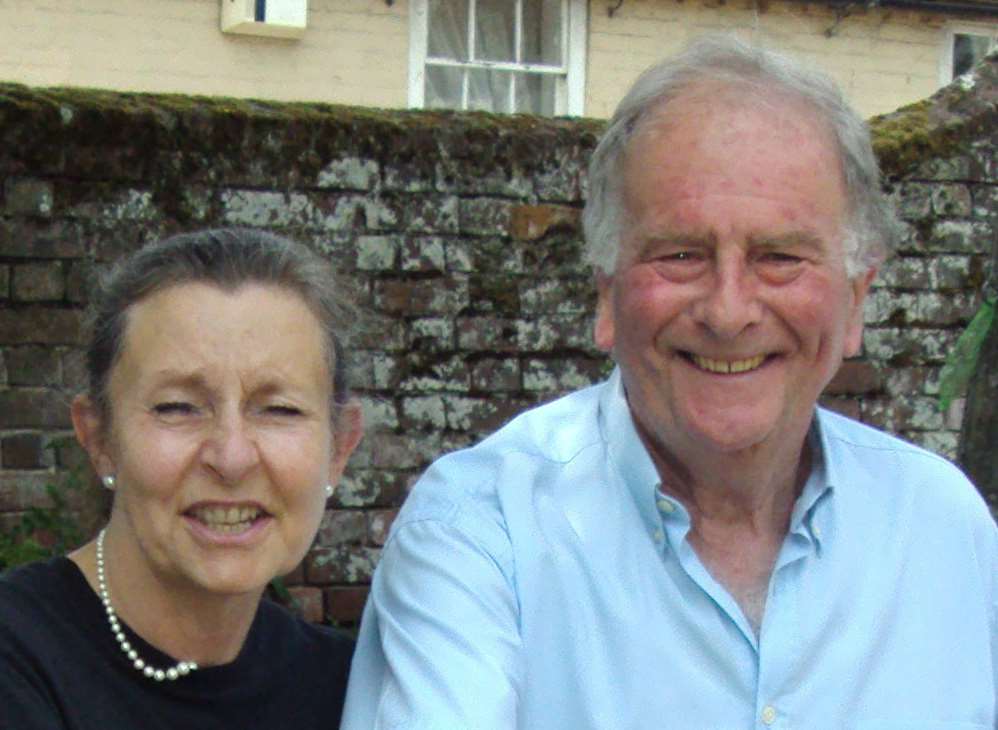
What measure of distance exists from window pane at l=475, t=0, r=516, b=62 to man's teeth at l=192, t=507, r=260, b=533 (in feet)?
25.5

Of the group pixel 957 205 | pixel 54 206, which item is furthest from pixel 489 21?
pixel 54 206

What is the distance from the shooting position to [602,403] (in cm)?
270

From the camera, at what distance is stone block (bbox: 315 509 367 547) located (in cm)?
501

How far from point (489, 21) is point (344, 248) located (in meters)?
5.38

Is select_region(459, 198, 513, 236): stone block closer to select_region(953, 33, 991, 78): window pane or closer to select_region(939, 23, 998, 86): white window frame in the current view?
select_region(939, 23, 998, 86): white window frame

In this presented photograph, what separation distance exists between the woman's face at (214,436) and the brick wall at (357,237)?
2.30 meters

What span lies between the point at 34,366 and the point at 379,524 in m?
1.18

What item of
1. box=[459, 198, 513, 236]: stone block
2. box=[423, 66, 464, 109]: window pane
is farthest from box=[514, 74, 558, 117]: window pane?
box=[459, 198, 513, 236]: stone block

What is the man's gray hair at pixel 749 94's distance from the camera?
8.21 feet

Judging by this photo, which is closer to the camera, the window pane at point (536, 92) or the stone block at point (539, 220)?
the stone block at point (539, 220)

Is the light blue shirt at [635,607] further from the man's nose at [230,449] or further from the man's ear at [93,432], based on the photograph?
the man's ear at [93,432]

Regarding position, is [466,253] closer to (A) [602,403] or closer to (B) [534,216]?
(B) [534,216]

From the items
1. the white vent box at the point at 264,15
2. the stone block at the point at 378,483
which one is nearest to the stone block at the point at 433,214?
the stone block at the point at 378,483

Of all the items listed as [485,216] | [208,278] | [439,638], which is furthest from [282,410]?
[485,216]
